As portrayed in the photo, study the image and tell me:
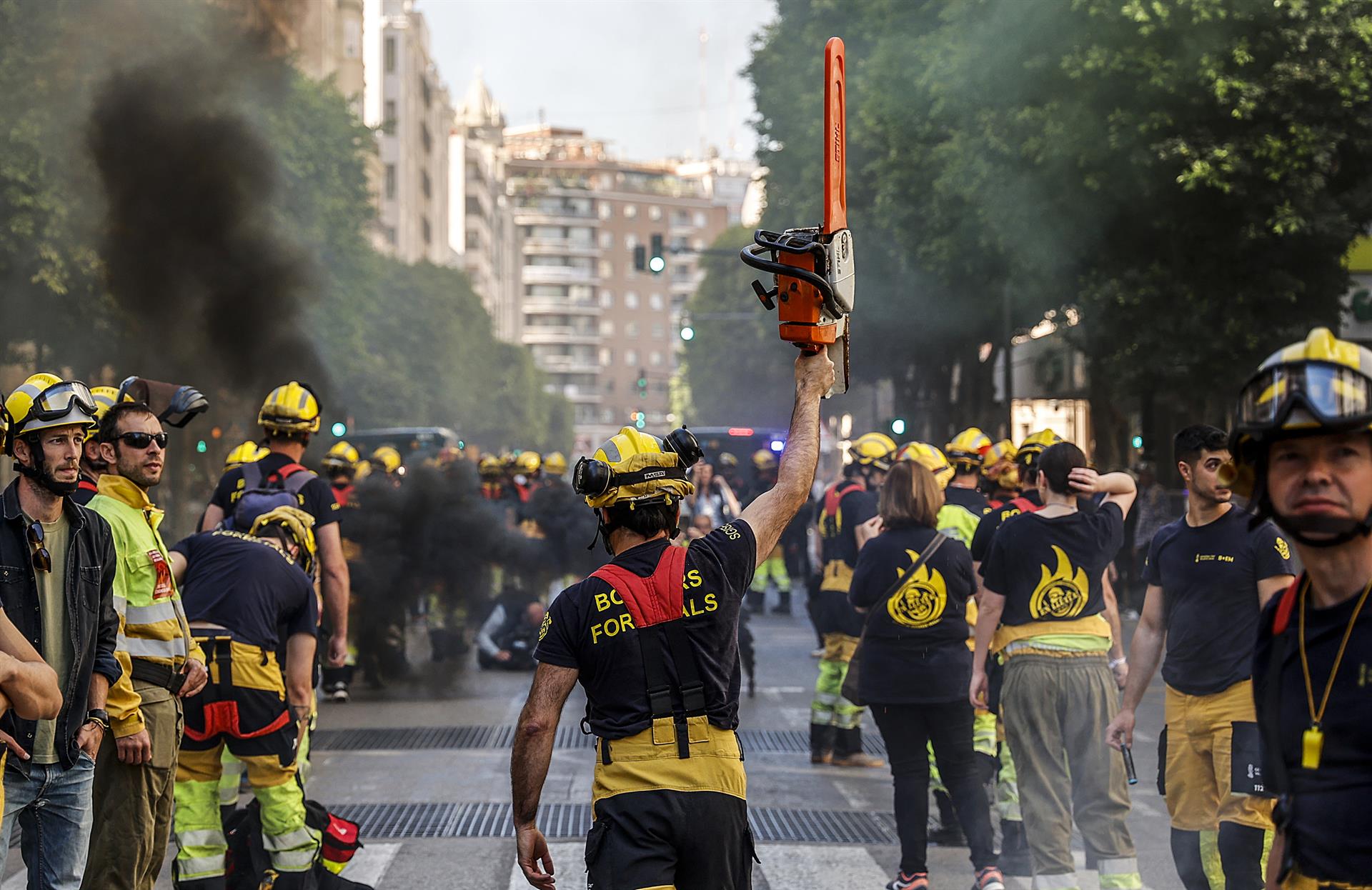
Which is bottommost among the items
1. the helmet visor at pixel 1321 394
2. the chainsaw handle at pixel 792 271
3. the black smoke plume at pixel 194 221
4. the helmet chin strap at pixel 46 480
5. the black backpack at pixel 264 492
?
the black backpack at pixel 264 492

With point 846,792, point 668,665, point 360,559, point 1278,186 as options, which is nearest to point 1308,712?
point 668,665

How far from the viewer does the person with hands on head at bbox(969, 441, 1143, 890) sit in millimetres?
6035

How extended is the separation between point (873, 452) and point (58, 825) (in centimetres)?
781

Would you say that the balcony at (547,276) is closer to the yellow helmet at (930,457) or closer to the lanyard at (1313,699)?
the yellow helmet at (930,457)

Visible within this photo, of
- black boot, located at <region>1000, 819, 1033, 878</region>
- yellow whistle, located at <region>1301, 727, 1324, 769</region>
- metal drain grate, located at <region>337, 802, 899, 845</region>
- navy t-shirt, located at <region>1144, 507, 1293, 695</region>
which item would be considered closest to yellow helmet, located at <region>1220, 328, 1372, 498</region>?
yellow whistle, located at <region>1301, 727, 1324, 769</region>

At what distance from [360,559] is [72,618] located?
8827 mm

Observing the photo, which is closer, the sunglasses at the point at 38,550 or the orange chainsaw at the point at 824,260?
the orange chainsaw at the point at 824,260

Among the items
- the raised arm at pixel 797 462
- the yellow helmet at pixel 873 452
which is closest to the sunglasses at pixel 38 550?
the raised arm at pixel 797 462

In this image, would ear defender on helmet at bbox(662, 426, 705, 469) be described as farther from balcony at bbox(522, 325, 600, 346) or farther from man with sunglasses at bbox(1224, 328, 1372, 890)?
balcony at bbox(522, 325, 600, 346)

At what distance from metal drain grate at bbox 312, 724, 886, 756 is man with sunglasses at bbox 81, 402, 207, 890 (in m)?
5.02

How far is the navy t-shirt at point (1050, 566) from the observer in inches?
248

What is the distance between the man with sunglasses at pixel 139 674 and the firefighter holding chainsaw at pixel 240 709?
37cm

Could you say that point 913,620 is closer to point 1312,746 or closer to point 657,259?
Answer: point 1312,746

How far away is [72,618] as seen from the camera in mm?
4285
